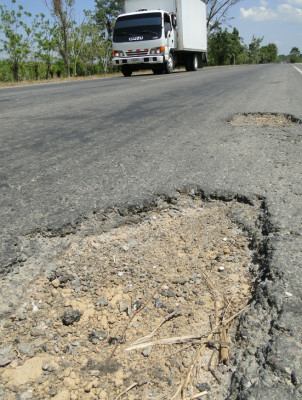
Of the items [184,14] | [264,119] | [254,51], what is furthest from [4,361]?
[254,51]

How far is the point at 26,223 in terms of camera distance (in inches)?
72.6

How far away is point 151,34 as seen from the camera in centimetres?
1296

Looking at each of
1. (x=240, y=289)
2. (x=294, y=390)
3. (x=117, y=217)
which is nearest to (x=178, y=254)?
(x=240, y=289)

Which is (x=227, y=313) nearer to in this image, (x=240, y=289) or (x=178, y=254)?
(x=240, y=289)

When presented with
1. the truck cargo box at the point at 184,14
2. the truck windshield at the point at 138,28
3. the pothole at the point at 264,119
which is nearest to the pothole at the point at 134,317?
the pothole at the point at 264,119

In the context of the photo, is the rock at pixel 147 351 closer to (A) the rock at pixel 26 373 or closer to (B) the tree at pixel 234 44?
(A) the rock at pixel 26 373

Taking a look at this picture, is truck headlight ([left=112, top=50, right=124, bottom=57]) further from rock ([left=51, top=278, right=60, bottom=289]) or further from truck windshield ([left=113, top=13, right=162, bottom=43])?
rock ([left=51, top=278, right=60, bottom=289])

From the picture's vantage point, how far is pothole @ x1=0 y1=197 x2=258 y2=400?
42.6 inches

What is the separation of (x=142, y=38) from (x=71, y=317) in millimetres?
13467

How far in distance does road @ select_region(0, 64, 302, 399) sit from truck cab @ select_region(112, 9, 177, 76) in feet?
30.4

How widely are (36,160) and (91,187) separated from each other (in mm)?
768

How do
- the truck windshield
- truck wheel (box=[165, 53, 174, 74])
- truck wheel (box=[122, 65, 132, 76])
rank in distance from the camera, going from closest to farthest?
the truck windshield < truck wheel (box=[165, 53, 174, 74]) < truck wheel (box=[122, 65, 132, 76])

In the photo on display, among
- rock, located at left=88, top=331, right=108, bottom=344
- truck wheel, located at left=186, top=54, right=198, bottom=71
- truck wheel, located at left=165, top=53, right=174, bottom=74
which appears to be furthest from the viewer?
truck wheel, located at left=186, top=54, right=198, bottom=71

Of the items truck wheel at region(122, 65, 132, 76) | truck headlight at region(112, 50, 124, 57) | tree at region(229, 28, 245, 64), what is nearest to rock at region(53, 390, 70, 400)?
truck headlight at region(112, 50, 124, 57)
